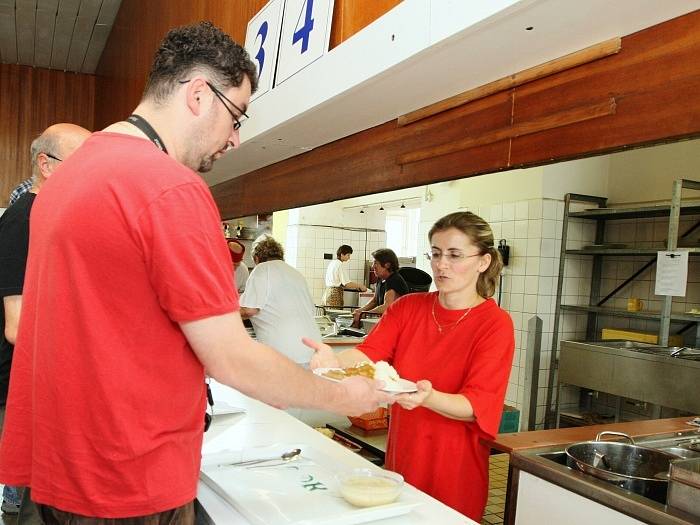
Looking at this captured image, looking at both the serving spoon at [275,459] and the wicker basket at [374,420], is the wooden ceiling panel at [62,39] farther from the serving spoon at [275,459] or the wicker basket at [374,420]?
the serving spoon at [275,459]

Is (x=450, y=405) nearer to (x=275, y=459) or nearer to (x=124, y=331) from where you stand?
(x=275, y=459)

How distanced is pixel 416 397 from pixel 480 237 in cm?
69

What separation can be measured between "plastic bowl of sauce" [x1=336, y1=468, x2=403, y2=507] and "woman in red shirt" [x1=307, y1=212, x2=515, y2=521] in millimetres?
266

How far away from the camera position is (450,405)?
1.83 meters

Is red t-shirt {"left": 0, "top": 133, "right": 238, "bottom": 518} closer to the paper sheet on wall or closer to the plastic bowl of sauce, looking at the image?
the plastic bowl of sauce

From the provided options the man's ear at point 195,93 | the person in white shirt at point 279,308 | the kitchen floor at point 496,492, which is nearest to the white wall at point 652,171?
the kitchen floor at point 496,492

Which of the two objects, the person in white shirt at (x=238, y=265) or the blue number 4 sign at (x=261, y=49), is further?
the person in white shirt at (x=238, y=265)

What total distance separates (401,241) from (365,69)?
13772 millimetres

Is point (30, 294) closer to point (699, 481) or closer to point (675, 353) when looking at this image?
point (699, 481)

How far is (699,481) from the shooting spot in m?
1.53

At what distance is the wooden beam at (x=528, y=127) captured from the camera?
1.58 m

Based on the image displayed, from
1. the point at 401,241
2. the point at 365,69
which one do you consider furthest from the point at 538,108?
the point at 401,241

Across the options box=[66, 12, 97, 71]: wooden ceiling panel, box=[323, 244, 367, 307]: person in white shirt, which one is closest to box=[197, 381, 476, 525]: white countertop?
box=[66, 12, 97, 71]: wooden ceiling panel

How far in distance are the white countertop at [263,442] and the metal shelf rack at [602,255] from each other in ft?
12.0
